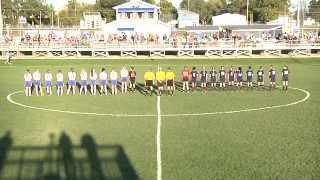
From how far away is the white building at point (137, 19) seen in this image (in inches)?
2426

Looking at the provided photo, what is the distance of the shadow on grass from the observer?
13141mm

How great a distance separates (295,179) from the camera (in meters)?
12.7

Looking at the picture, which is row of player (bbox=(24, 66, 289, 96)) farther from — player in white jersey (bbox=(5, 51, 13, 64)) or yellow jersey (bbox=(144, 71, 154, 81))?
player in white jersey (bbox=(5, 51, 13, 64))

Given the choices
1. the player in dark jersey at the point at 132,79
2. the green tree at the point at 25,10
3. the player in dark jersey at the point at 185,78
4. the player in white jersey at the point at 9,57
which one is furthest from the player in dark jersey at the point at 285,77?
the green tree at the point at 25,10

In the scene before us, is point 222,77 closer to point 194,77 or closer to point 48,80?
point 194,77

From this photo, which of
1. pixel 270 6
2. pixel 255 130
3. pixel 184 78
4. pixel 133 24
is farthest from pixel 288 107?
pixel 270 6

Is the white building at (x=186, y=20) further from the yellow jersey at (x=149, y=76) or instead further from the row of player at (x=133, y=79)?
the yellow jersey at (x=149, y=76)

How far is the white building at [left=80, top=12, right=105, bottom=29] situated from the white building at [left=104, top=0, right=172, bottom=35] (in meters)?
46.7

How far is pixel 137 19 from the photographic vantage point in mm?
62094

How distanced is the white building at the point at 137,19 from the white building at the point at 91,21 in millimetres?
Result: 46681

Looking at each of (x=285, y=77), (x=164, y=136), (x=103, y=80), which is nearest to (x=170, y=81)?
(x=103, y=80)

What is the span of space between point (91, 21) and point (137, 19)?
52.0 metres

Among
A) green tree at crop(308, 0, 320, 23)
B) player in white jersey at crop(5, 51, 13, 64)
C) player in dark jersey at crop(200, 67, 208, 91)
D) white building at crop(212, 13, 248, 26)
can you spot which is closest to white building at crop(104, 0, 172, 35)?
player in white jersey at crop(5, 51, 13, 64)

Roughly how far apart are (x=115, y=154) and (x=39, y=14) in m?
101
